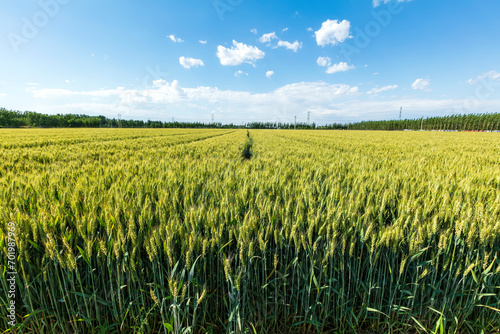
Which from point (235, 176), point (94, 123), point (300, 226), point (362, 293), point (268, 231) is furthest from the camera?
point (94, 123)

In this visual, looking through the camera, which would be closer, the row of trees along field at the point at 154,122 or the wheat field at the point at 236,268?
the wheat field at the point at 236,268

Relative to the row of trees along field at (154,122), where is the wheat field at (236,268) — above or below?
below

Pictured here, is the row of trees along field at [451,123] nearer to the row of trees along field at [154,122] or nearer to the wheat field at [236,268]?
the row of trees along field at [154,122]

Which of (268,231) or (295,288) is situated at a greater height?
(268,231)

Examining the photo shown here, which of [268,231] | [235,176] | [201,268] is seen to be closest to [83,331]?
[201,268]

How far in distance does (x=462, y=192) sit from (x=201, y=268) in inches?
119

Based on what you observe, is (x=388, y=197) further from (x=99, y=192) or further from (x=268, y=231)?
(x=99, y=192)

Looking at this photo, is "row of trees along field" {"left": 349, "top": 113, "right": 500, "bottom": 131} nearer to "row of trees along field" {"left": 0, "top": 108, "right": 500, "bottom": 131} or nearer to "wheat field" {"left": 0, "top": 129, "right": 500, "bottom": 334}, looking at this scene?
"row of trees along field" {"left": 0, "top": 108, "right": 500, "bottom": 131}

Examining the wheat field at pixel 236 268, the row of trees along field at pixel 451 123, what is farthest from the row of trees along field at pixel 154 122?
the wheat field at pixel 236 268

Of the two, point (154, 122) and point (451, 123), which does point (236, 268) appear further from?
point (451, 123)

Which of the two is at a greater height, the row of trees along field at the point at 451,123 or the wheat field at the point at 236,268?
the row of trees along field at the point at 451,123

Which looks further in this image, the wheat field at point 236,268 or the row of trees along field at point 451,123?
the row of trees along field at point 451,123

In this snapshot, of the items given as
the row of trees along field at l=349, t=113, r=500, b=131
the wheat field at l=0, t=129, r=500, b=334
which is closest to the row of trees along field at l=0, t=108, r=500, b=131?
the row of trees along field at l=349, t=113, r=500, b=131

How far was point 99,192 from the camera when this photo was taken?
213 centimetres
